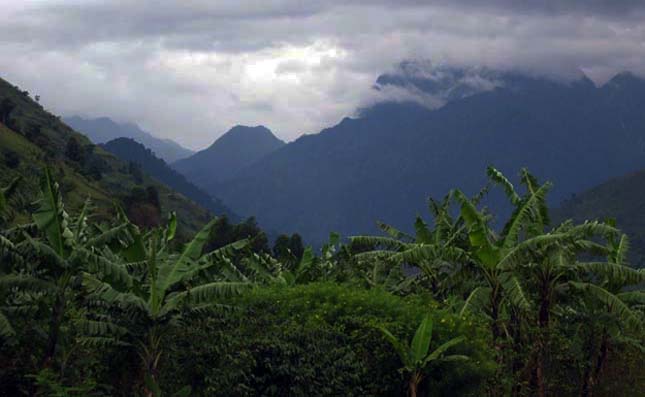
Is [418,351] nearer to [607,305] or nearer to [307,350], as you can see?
[307,350]

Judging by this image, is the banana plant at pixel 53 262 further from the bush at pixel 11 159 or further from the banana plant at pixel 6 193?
the bush at pixel 11 159

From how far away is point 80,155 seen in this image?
102250 mm

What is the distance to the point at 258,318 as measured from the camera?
15.7 m

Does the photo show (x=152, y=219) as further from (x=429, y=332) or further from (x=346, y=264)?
(x=429, y=332)

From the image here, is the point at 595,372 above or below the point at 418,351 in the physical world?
below

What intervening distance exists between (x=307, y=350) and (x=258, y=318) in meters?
1.45

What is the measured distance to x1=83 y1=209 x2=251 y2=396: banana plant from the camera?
1388 centimetres

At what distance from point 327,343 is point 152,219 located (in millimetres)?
62170

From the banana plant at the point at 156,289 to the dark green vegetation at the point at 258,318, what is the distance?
0.03m

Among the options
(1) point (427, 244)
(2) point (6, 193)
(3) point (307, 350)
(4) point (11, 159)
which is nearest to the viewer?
(2) point (6, 193)

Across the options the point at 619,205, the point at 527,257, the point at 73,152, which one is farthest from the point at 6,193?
the point at 619,205

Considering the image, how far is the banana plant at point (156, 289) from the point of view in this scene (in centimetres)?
1388

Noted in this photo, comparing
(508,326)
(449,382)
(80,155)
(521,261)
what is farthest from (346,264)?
(80,155)

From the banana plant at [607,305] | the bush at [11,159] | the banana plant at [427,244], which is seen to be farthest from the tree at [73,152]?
the banana plant at [607,305]
